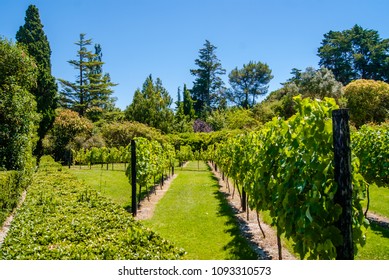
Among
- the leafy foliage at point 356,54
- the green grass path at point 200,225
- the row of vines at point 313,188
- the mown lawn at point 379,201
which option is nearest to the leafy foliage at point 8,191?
the green grass path at point 200,225

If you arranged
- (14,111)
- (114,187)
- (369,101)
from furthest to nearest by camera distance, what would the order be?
(369,101)
(114,187)
(14,111)

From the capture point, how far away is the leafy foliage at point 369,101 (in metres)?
31.3

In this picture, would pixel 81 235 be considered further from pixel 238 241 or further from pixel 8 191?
pixel 8 191

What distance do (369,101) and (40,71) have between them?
3037 cm

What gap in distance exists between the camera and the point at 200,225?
368 inches

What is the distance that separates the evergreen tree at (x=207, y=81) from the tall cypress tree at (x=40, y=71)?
29.5m

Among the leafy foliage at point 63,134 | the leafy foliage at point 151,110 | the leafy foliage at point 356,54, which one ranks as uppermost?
the leafy foliage at point 356,54

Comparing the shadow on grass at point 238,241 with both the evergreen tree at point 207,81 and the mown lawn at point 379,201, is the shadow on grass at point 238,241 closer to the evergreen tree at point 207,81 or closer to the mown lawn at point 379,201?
the mown lawn at point 379,201

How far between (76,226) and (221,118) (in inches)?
1534

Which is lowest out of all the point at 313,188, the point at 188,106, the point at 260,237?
the point at 260,237

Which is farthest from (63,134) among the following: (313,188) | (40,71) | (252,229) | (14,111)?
(313,188)

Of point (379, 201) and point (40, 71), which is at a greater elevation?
point (40, 71)

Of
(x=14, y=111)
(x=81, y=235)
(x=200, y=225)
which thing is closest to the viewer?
(x=81, y=235)

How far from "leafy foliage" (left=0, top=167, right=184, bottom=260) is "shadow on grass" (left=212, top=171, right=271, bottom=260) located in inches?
99.2
